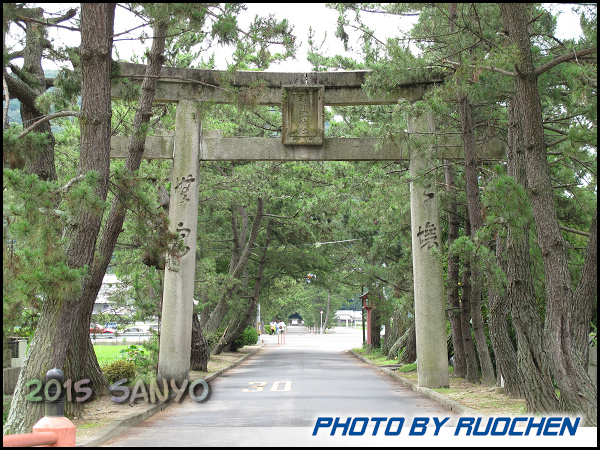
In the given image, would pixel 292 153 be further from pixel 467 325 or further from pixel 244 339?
pixel 244 339

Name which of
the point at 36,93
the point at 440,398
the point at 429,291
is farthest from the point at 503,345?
the point at 36,93

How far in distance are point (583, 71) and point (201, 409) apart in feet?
27.3

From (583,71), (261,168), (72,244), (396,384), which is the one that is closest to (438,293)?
(396,384)

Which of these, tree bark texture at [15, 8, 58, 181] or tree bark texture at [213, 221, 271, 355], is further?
tree bark texture at [213, 221, 271, 355]

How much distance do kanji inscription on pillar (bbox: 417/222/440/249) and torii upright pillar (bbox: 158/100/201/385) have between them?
209 inches

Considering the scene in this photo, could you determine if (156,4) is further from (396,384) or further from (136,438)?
(396,384)

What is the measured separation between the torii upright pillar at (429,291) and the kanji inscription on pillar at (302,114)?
227 centimetres

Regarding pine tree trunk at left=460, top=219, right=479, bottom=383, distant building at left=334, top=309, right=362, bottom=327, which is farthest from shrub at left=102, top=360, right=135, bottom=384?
distant building at left=334, top=309, right=362, bottom=327

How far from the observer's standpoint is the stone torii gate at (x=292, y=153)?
44.3 ft

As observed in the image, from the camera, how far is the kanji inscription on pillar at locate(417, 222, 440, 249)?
13.6 meters

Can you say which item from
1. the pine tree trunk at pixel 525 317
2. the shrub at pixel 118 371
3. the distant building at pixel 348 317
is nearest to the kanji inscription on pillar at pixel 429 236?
the pine tree trunk at pixel 525 317

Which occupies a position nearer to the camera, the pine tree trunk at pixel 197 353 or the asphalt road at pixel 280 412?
the asphalt road at pixel 280 412

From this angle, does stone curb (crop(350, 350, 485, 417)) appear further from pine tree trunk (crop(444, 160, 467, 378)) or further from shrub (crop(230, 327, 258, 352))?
shrub (crop(230, 327, 258, 352))

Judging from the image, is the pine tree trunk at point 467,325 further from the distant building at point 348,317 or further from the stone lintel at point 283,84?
the distant building at point 348,317
